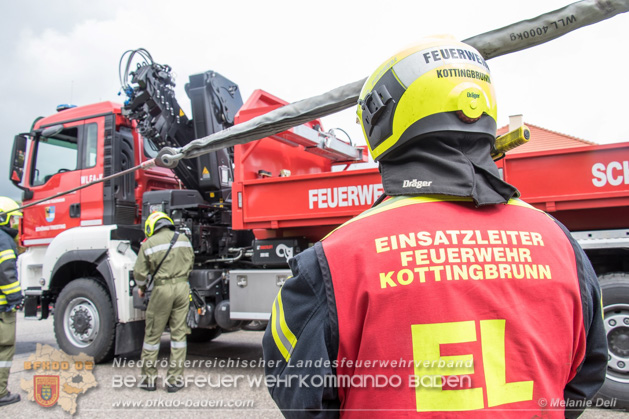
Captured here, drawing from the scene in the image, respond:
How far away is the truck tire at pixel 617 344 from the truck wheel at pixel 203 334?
5.06 m

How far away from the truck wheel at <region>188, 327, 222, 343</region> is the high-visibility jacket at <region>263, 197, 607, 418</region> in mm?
6135

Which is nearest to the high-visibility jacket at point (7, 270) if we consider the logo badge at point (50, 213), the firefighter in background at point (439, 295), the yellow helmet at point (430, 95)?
the logo badge at point (50, 213)

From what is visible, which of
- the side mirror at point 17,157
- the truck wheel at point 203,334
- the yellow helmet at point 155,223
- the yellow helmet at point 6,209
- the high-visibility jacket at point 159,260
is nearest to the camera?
the yellow helmet at point 6,209

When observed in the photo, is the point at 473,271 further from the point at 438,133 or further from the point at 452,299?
the point at 438,133

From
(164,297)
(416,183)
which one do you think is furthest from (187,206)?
(416,183)

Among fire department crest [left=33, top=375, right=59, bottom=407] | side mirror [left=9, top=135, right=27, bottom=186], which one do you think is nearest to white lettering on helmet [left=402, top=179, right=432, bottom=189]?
fire department crest [left=33, top=375, right=59, bottom=407]

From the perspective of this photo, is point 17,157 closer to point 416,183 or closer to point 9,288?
point 9,288

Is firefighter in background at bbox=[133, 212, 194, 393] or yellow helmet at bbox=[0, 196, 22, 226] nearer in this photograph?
yellow helmet at bbox=[0, 196, 22, 226]

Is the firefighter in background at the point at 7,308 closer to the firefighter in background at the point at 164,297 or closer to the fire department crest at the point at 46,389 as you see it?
the fire department crest at the point at 46,389

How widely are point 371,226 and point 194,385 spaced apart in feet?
14.3

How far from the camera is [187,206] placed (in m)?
5.71

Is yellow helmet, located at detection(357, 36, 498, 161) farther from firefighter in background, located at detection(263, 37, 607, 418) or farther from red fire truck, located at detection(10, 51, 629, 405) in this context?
red fire truck, located at detection(10, 51, 629, 405)

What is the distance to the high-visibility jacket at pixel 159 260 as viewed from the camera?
191 inches

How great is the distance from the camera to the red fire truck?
14.3 ft
